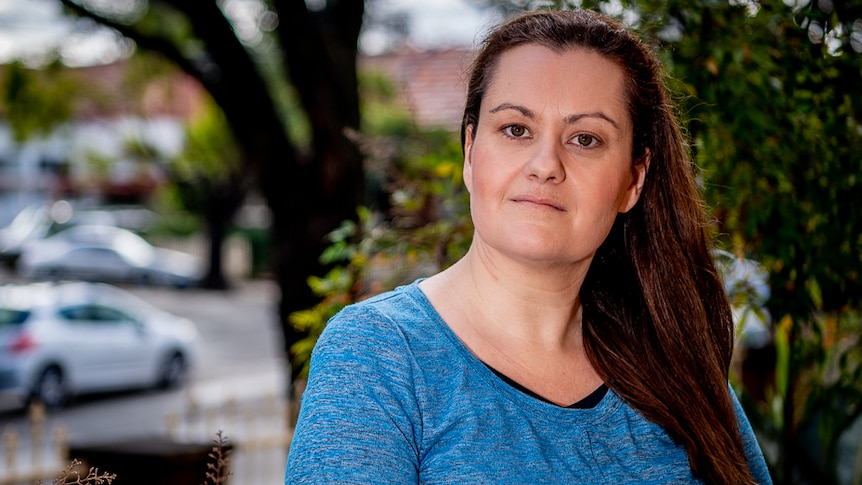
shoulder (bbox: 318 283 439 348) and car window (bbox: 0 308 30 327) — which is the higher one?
car window (bbox: 0 308 30 327)

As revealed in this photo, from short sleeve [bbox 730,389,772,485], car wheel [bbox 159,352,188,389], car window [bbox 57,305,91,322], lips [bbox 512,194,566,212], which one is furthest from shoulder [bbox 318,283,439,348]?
car wheel [bbox 159,352,188,389]

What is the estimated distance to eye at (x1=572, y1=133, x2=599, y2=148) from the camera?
184cm

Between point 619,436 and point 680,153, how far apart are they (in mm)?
624

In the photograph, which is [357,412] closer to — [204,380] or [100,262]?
[204,380]

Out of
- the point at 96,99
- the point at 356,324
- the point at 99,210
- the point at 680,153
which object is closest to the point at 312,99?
the point at 680,153

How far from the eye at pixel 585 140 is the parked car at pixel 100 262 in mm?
28685

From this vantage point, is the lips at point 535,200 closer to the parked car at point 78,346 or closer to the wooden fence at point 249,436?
the wooden fence at point 249,436

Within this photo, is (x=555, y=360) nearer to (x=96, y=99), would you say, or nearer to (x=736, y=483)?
(x=736, y=483)

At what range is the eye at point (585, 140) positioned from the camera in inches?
72.3

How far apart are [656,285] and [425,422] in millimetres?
761

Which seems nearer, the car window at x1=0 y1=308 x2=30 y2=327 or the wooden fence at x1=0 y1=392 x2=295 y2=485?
the wooden fence at x1=0 y1=392 x2=295 y2=485

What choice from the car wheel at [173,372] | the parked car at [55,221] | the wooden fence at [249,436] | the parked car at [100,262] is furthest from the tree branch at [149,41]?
the parked car at [55,221]

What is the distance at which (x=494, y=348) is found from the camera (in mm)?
1766

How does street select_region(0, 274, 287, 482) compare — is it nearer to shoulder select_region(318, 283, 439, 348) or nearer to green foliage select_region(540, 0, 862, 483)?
green foliage select_region(540, 0, 862, 483)
